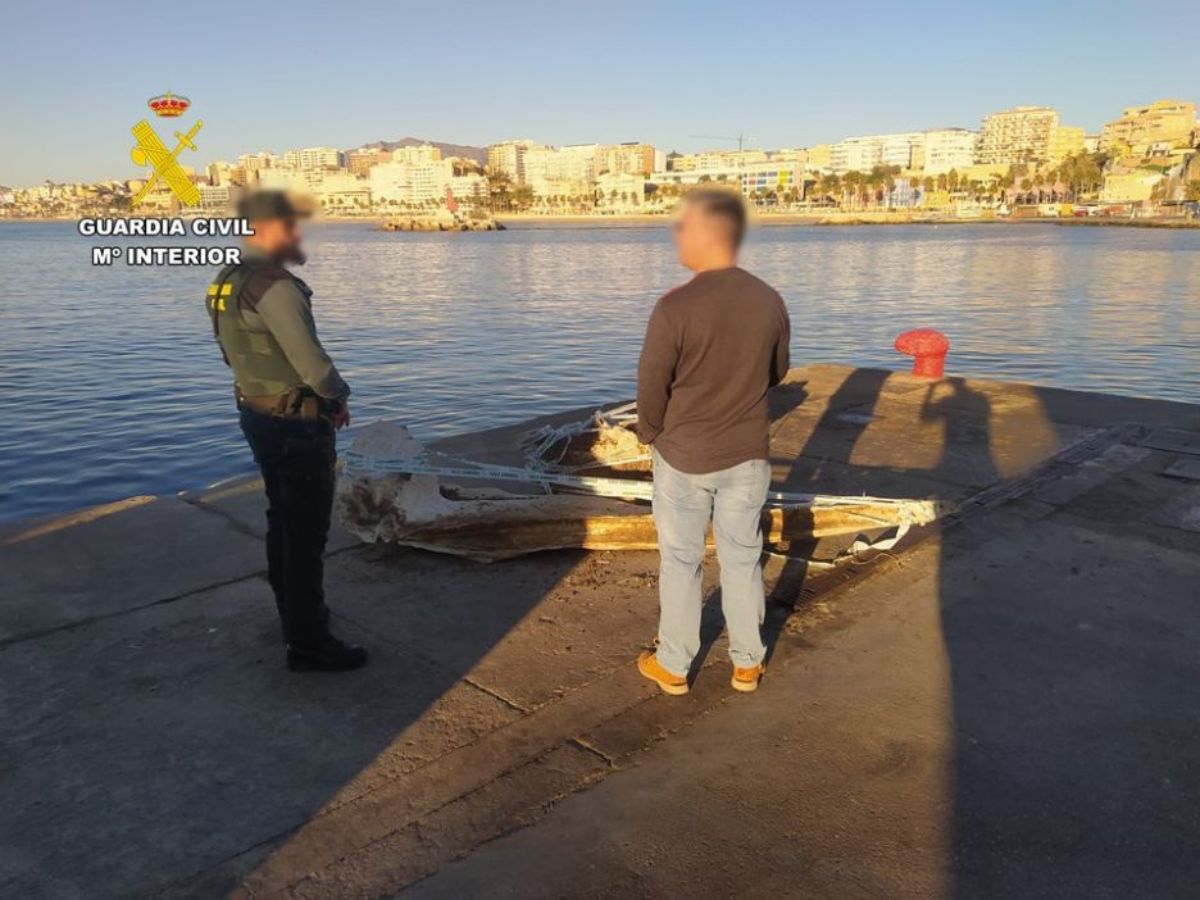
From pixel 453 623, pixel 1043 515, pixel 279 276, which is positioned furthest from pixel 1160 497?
pixel 279 276

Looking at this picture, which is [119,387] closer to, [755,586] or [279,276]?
[279,276]

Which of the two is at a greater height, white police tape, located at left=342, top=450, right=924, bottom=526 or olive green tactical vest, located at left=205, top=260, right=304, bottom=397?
olive green tactical vest, located at left=205, top=260, right=304, bottom=397

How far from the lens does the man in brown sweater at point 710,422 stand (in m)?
3.44

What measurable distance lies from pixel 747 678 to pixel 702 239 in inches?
74.5

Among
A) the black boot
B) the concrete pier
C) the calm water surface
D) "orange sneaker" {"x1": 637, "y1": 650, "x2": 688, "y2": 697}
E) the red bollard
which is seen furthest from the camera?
the calm water surface

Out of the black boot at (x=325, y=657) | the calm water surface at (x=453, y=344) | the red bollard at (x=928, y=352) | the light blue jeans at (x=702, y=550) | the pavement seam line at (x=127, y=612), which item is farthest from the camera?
the calm water surface at (x=453, y=344)

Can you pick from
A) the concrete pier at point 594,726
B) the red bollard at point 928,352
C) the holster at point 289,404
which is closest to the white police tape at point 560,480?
the concrete pier at point 594,726

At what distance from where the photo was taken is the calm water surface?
13.8 metres

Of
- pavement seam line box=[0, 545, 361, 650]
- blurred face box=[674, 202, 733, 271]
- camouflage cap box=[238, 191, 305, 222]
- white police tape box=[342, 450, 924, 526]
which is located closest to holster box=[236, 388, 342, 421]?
camouflage cap box=[238, 191, 305, 222]

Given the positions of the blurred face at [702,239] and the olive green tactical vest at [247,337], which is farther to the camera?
the olive green tactical vest at [247,337]

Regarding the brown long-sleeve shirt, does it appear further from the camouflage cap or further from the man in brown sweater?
the camouflage cap

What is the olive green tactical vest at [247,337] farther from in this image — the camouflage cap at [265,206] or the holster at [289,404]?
the camouflage cap at [265,206]

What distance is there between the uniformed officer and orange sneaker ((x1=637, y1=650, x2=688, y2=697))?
1314mm

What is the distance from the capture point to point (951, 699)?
3.76 meters
